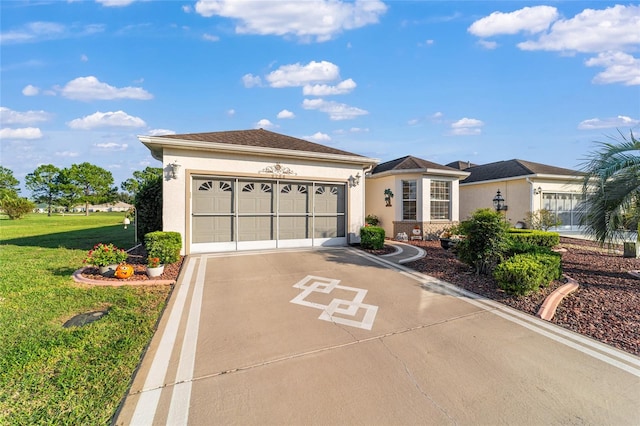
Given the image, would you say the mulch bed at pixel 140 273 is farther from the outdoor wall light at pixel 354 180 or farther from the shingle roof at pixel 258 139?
the outdoor wall light at pixel 354 180

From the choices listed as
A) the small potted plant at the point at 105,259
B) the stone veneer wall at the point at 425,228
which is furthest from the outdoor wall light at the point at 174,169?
the stone veneer wall at the point at 425,228

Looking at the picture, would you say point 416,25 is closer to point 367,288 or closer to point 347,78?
point 347,78

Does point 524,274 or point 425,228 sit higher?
point 425,228

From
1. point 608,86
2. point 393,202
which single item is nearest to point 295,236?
point 393,202

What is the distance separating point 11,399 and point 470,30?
11.7 metres

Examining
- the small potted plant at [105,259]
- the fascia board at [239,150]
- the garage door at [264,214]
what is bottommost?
the small potted plant at [105,259]

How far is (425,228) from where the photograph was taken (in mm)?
13430

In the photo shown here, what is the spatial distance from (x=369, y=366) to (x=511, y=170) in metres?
18.7

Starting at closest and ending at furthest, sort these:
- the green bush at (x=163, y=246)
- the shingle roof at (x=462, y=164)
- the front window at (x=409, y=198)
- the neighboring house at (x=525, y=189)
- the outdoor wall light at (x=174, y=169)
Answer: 1. the green bush at (x=163, y=246)
2. the outdoor wall light at (x=174, y=169)
3. the front window at (x=409, y=198)
4. the neighboring house at (x=525, y=189)
5. the shingle roof at (x=462, y=164)

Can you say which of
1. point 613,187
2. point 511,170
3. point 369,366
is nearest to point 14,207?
point 369,366

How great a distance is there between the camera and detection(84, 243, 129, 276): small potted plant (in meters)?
6.34

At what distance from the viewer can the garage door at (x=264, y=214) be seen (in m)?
9.12

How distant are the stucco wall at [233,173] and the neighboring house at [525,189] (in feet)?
25.7

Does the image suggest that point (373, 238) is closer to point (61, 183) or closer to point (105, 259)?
point (105, 259)
